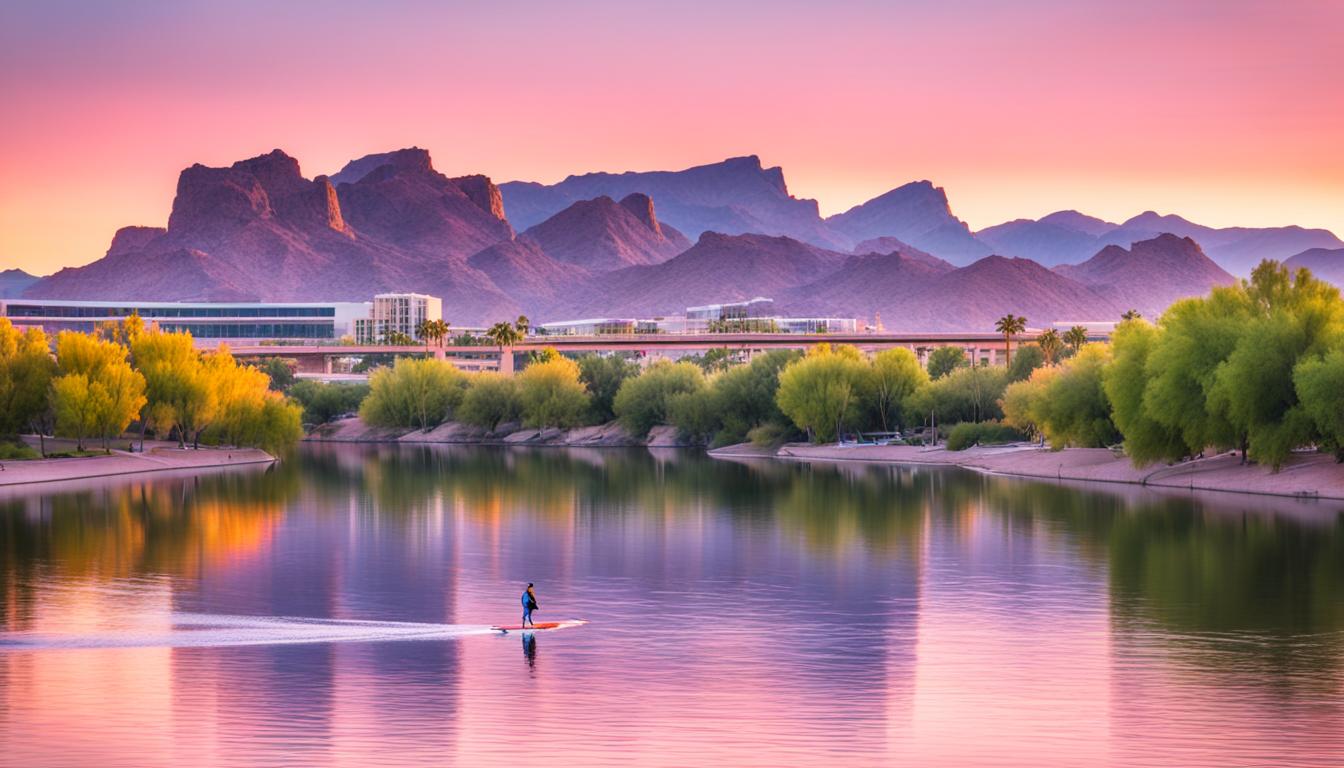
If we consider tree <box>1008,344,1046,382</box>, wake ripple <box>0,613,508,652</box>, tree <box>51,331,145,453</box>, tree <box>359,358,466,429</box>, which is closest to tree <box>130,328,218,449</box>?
tree <box>51,331,145,453</box>

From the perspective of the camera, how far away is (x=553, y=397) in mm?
153250

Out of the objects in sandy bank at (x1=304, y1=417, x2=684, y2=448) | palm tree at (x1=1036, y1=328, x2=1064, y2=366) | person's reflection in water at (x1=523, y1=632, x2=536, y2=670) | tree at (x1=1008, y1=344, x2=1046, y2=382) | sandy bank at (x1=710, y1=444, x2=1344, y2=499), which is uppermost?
palm tree at (x1=1036, y1=328, x2=1064, y2=366)

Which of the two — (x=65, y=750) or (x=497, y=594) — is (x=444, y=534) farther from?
(x=65, y=750)

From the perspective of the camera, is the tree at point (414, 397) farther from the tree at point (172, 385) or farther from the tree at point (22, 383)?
the tree at point (22, 383)

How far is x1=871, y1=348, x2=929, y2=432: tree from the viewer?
409 ft

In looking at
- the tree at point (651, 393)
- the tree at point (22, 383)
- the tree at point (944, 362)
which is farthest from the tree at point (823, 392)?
the tree at point (22, 383)

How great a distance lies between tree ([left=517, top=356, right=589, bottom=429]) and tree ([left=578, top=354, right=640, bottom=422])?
1496mm

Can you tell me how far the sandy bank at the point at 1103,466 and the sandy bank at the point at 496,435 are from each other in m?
19.2

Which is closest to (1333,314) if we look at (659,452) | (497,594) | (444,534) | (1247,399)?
(1247,399)

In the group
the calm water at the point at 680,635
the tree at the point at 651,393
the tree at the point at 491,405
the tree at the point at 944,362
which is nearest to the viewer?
the calm water at the point at 680,635

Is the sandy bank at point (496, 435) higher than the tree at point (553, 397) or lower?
lower

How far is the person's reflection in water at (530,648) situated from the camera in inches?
1378

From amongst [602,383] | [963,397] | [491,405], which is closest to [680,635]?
[963,397]

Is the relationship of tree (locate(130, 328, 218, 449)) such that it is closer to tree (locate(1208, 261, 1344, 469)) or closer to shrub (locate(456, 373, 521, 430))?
shrub (locate(456, 373, 521, 430))
